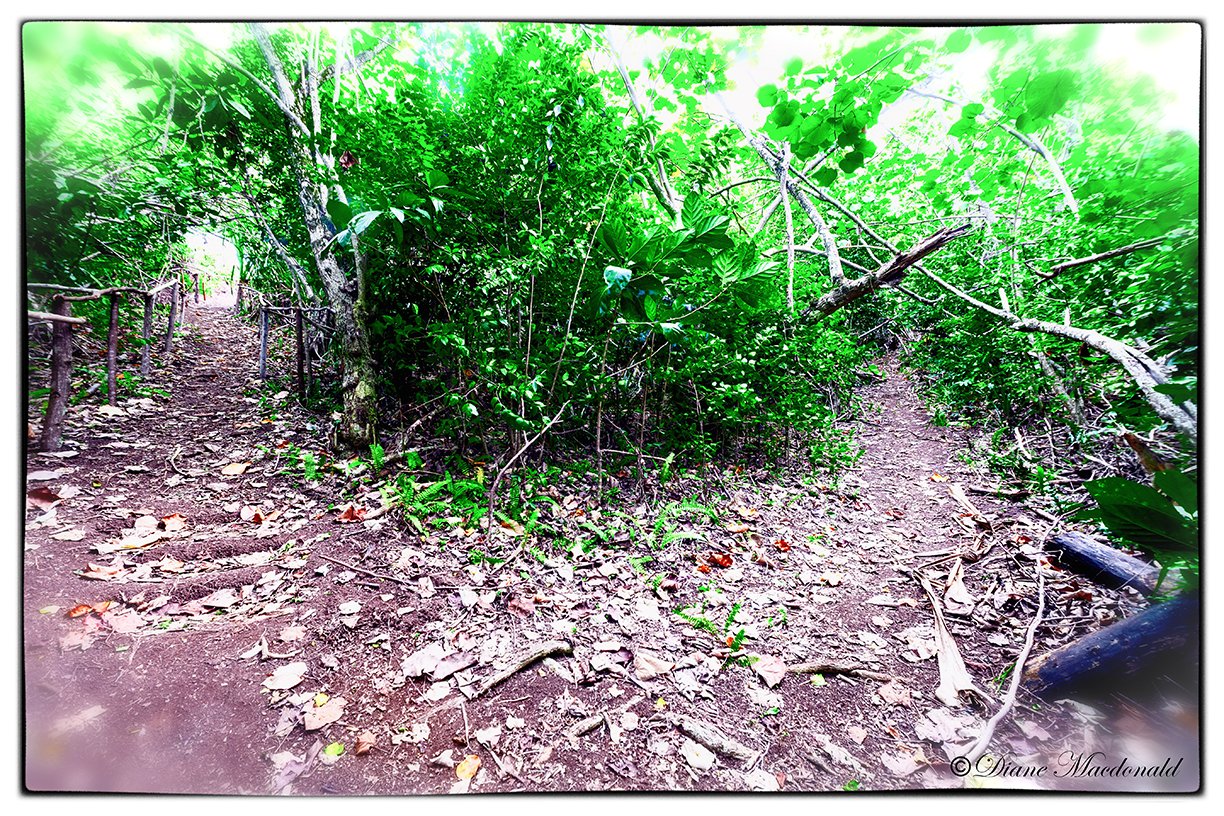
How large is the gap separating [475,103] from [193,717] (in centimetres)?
215

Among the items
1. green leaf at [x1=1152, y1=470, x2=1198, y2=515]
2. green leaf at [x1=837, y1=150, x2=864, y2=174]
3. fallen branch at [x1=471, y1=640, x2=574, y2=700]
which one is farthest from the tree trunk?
green leaf at [x1=837, y1=150, x2=864, y2=174]

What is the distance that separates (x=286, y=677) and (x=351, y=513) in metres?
0.61

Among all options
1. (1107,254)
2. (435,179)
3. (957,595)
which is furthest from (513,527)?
(1107,254)

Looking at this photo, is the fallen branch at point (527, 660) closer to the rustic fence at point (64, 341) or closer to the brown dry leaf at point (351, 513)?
the brown dry leaf at point (351, 513)

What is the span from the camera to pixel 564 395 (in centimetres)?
182

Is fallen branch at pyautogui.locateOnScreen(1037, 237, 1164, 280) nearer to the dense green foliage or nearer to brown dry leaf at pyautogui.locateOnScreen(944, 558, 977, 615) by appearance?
the dense green foliage

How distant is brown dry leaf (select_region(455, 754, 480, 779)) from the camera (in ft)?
3.29

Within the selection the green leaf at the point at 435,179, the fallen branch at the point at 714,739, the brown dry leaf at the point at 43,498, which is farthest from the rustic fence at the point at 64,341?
the fallen branch at the point at 714,739

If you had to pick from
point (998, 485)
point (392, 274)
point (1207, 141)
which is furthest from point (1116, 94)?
point (392, 274)

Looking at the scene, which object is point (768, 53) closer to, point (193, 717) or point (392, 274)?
point (392, 274)

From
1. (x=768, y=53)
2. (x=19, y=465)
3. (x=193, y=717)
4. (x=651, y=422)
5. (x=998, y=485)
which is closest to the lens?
(x=193, y=717)

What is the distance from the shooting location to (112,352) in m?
1.24

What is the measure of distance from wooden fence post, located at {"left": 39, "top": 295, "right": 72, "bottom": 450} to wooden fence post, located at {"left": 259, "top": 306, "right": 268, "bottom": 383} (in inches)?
19.7

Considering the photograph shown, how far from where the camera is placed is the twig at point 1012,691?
1.12 meters
